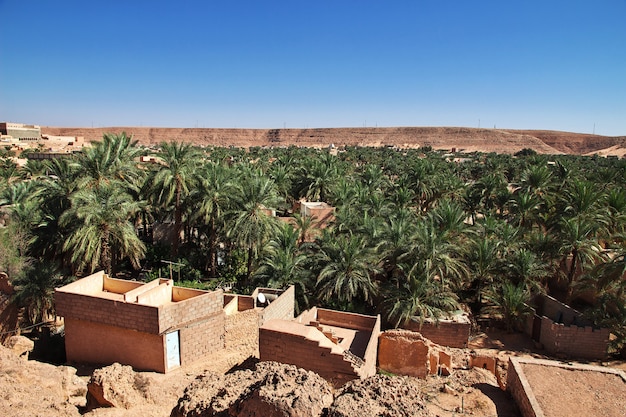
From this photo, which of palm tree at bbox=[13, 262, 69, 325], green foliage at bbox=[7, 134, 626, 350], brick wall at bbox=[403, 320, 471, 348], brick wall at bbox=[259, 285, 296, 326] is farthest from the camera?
green foliage at bbox=[7, 134, 626, 350]

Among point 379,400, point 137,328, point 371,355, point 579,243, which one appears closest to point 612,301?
point 579,243

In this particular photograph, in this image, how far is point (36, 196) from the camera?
65.3 feet

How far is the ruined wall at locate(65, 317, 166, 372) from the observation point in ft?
39.2

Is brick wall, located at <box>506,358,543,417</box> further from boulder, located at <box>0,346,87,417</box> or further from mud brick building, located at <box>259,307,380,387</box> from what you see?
boulder, located at <box>0,346,87,417</box>

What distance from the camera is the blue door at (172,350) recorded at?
1193cm

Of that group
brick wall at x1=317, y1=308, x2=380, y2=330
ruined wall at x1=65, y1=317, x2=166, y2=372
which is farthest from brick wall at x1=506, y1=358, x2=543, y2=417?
ruined wall at x1=65, y1=317, x2=166, y2=372

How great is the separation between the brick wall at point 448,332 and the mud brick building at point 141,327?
7.56 meters

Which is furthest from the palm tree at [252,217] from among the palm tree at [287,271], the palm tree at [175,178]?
the palm tree at [175,178]

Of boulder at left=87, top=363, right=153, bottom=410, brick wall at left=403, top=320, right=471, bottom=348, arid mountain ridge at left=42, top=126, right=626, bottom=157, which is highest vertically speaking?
arid mountain ridge at left=42, top=126, right=626, bottom=157

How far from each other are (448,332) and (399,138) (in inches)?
4564

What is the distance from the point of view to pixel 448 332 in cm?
1609

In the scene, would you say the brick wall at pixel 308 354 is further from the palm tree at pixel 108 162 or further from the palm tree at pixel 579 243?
the palm tree at pixel 579 243

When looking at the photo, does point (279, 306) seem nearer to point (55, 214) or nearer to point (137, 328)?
point (137, 328)

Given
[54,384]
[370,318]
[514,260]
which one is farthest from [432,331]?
[54,384]
